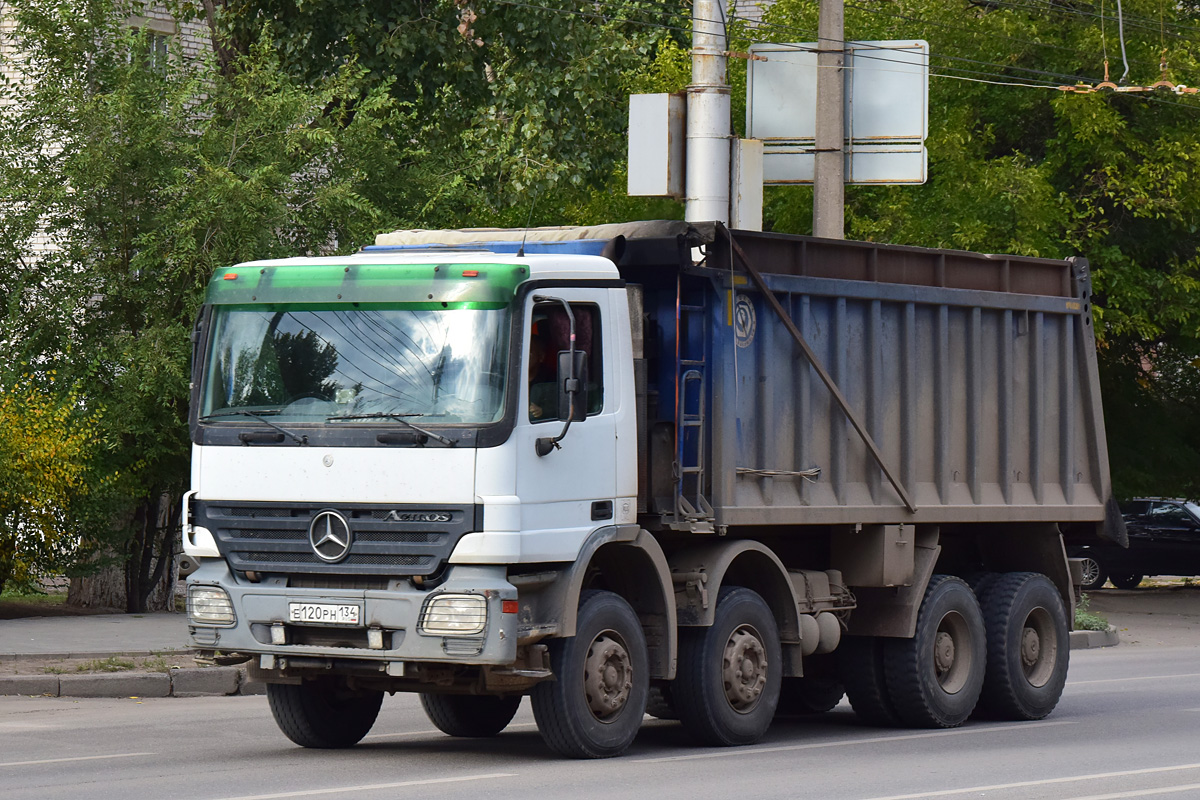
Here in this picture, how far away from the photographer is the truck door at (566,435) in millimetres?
9977

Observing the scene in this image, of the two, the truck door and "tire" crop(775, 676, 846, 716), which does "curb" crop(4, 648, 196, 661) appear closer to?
"tire" crop(775, 676, 846, 716)

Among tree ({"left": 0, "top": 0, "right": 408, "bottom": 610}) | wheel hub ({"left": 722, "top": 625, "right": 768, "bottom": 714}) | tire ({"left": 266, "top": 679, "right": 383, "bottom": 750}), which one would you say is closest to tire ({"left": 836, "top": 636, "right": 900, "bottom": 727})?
wheel hub ({"left": 722, "top": 625, "right": 768, "bottom": 714})

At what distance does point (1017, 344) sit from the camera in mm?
13797

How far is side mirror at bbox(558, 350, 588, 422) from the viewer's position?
9922 mm

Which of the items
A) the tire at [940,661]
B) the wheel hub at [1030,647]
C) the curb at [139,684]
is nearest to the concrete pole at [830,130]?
the wheel hub at [1030,647]

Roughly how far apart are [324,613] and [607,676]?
1584 millimetres

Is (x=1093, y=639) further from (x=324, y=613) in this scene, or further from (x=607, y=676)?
(x=324, y=613)

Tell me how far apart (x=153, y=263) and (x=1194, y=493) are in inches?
657

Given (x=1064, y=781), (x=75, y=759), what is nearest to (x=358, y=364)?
(x=75, y=759)

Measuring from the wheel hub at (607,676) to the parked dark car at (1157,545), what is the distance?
22557mm

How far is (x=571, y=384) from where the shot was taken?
32.6 feet

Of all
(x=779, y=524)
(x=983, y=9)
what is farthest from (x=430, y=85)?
(x=779, y=524)

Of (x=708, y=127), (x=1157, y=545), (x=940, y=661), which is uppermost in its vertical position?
(x=708, y=127)

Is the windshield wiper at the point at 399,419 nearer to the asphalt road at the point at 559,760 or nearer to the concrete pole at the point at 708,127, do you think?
the asphalt road at the point at 559,760
